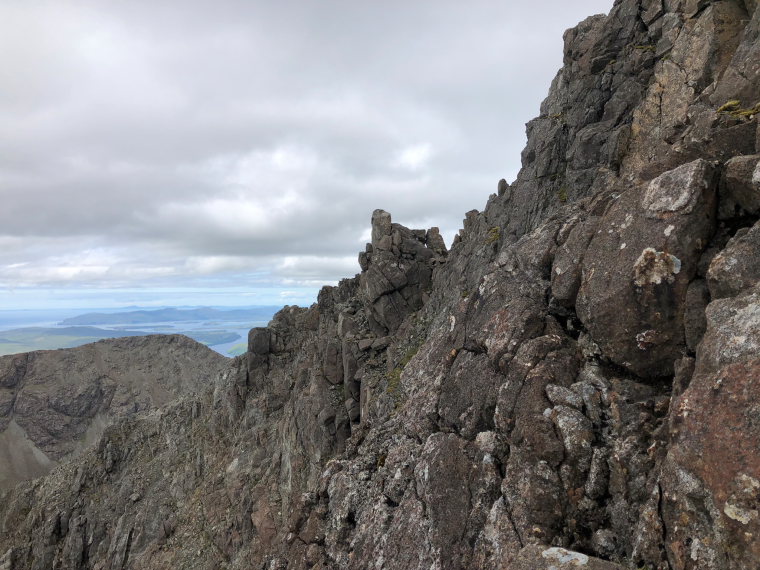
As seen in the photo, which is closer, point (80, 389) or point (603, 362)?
point (603, 362)

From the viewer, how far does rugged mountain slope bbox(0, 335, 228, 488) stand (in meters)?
152

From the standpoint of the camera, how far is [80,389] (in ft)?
554

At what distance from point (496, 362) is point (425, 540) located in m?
8.12

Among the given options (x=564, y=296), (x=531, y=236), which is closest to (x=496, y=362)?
(x=564, y=296)

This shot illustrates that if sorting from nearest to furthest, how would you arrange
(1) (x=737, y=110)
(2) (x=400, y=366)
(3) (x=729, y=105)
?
(1) (x=737, y=110)
(3) (x=729, y=105)
(2) (x=400, y=366)

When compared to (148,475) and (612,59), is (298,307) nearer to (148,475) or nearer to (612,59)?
(148,475)

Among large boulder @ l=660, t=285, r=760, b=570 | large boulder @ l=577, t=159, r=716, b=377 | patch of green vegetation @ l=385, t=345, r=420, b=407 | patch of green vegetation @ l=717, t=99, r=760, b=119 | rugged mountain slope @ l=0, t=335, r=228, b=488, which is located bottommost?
rugged mountain slope @ l=0, t=335, r=228, b=488

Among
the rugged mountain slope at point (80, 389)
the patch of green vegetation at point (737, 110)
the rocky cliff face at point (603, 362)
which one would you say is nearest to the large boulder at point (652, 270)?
the rocky cliff face at point (603, 362)

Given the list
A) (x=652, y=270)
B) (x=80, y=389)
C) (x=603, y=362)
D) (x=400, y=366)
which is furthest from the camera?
(x=80, y=389)

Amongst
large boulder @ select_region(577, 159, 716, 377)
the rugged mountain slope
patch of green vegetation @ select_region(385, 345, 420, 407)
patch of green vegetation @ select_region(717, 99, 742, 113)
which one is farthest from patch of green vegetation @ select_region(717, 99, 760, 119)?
the rugged mountain slope

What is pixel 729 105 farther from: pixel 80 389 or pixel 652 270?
pixel 80 389

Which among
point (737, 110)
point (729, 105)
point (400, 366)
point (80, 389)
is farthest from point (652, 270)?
point (80, 389)

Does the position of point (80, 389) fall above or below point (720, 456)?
below

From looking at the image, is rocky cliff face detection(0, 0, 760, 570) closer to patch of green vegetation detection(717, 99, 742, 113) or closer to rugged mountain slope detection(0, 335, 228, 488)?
patch of green vegetation detection(717, 99, 742, 113)
